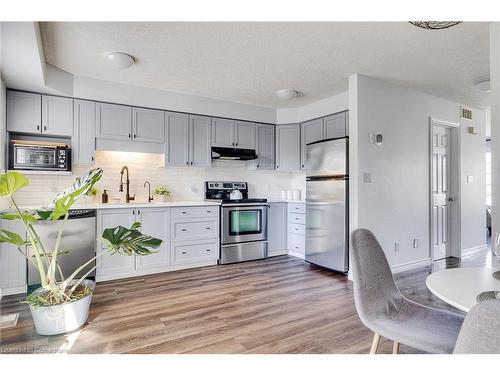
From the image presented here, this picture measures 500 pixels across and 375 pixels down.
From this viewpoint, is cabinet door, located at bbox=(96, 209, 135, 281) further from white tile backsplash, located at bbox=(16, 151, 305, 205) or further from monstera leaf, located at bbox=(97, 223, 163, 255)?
monstera leaf, located at bbox=(97, 223, 163, 255)

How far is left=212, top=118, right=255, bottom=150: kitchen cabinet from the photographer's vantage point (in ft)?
14.7

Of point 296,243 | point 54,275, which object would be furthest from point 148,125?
point 296,243

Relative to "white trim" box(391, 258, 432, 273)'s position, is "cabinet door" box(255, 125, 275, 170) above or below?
above

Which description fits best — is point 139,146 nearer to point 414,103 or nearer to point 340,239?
point 340,239

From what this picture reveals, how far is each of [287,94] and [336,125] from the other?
828 mm

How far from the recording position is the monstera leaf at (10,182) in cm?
194

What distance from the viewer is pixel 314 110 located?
4.68 meters

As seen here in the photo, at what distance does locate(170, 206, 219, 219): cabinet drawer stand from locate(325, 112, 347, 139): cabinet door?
1.99m

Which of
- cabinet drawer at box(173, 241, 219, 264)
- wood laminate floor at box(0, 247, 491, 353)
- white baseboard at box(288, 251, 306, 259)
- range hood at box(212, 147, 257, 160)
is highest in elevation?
range hood at box(212, 147, 257, 160)

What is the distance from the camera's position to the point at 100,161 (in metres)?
3.95

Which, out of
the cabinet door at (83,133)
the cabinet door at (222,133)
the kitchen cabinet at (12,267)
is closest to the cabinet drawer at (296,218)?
the cabinet door at (222,133)

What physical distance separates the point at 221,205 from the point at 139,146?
1.39 m

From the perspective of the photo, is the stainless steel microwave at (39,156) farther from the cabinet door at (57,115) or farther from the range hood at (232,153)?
the range hood at (232,153)

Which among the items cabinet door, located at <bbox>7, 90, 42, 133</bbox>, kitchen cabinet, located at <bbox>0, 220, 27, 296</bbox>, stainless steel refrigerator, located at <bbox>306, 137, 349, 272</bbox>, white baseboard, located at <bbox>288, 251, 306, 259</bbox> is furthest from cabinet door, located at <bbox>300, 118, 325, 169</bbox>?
kitchen cabinet, located at <bbox>0, 220, 27, 296</bbox>
